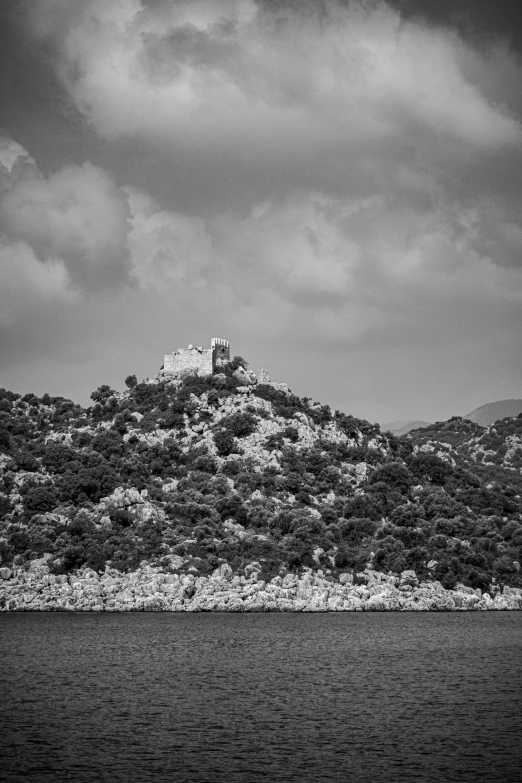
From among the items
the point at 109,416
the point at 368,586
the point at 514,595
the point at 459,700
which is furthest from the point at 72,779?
the point at 109,416

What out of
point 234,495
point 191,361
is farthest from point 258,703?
point 191,361

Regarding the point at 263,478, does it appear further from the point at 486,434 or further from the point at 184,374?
the point at 486,434

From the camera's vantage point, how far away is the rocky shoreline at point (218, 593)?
284ft

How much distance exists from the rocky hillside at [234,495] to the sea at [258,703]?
16.5 m

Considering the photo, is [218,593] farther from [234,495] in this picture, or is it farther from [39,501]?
[39,501]

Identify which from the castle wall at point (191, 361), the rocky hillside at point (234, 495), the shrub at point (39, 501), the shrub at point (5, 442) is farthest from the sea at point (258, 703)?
the castle wall at point (191, 361)

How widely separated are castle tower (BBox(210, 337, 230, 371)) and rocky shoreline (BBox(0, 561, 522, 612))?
4441cm

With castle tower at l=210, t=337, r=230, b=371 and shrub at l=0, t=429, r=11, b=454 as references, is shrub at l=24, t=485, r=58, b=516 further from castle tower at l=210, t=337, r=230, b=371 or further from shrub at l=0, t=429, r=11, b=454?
castle tower at l=210, t=337, r=230, b=371

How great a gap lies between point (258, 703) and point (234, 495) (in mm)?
58586

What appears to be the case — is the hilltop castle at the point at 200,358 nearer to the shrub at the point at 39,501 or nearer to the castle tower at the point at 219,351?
the castle tower at the point at 219,351

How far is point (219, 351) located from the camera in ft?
424

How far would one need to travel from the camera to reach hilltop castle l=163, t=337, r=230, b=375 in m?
127

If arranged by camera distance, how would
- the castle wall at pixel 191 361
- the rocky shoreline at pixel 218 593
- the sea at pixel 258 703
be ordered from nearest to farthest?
the sea at pixel 258 703
the rocky shoreline at pixel 218 593
the castle wall at pixel 191 361

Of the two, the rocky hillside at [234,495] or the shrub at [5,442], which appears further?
the shrub at [5,442]
